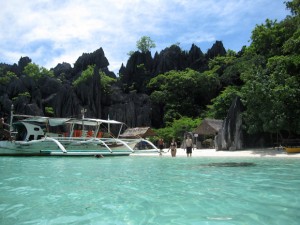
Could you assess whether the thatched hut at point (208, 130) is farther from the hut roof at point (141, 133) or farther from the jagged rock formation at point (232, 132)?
the hut roof at point (141, 133)

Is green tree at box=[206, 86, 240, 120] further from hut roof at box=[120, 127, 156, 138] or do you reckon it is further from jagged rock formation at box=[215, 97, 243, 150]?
hut roof at box=[120, 127, 156, 138]

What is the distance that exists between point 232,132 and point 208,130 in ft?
18.8

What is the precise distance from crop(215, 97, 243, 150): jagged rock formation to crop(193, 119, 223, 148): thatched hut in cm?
496

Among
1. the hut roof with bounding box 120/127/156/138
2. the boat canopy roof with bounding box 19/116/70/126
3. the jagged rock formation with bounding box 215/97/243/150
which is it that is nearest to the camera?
the boat canopy roof with bounding box 19/116/70/126

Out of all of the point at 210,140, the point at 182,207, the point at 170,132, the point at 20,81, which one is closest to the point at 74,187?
the point at 182,207

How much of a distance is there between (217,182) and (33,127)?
20.3 m

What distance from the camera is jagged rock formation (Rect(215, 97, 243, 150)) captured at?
971 inches

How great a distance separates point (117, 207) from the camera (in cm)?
541

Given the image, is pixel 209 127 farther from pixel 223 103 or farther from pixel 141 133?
pixel 141 133

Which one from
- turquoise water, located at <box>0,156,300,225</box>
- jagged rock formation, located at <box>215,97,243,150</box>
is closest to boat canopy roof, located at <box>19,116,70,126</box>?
jagged rock formation, located at <box>215,97,243,150</box>

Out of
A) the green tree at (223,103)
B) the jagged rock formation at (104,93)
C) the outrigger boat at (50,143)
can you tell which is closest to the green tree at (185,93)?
the jagged rock formation at (104,93)

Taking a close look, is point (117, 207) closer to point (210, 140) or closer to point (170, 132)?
point (210, 140)

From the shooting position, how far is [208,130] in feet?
101

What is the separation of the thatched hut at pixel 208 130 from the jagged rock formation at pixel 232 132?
496 centimetres
